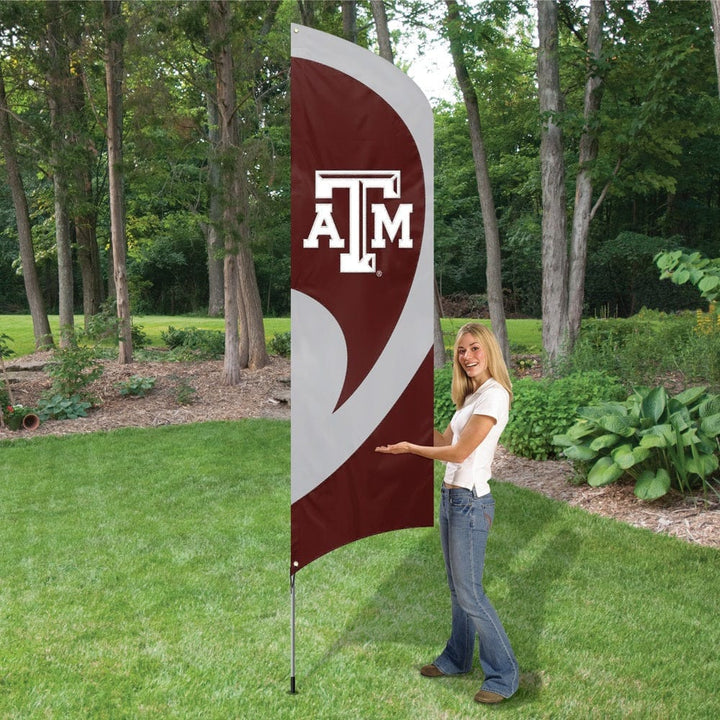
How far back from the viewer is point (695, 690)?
3.52 meters

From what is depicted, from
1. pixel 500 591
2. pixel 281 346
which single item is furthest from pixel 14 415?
pixel 500 591

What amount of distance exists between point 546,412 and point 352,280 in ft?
14.6

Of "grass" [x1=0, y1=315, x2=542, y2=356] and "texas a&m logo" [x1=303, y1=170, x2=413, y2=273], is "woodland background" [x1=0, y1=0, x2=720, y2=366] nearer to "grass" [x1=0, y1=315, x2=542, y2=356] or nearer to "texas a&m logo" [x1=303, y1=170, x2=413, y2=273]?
"grass" [x1=0, y1=315, x2=542, y2=356]

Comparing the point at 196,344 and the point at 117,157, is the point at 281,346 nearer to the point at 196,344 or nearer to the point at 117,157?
the point at 196,344

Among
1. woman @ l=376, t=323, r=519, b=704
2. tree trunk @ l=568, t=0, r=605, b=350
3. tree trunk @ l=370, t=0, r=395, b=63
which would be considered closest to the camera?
woman @ l=376, t=323, r=519, b=704

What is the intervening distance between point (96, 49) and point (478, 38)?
7903 mm

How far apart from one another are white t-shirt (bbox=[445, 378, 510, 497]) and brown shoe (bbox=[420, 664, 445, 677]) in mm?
962

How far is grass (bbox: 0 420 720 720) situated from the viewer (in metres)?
3.46

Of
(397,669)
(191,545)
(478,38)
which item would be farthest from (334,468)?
(478,38)

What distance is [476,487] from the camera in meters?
3.32

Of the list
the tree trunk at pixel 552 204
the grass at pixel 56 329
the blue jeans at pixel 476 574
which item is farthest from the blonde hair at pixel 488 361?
the grass at pixel 56 329

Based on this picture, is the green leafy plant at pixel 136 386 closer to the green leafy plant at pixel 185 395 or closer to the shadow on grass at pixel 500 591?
the green leafy plant at pixel 185 395

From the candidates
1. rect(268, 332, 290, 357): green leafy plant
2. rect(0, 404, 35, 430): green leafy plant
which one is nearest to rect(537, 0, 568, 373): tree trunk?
rect(268, 332, 290, 357): green leafy plant

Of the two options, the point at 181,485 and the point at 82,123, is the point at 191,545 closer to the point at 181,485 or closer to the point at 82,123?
the point at 181,485
